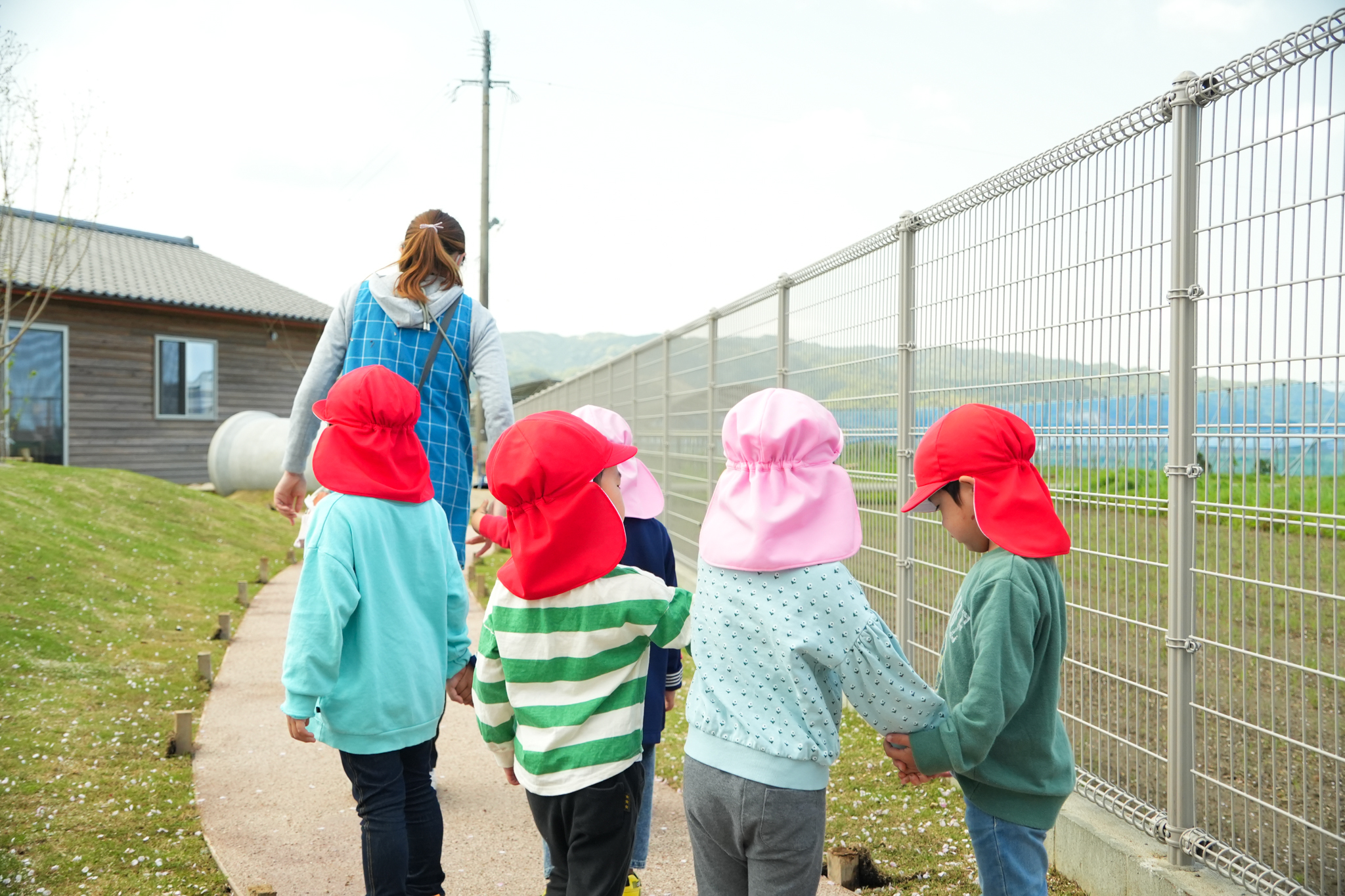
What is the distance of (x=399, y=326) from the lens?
342 centimetres

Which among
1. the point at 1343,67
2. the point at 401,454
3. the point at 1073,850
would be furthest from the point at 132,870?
the point at 1343,67

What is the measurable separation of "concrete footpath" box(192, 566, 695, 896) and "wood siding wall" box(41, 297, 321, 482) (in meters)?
14.6

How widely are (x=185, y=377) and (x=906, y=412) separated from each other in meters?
18.2

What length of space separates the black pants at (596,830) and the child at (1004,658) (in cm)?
68

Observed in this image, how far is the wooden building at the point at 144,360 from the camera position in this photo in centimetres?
1705

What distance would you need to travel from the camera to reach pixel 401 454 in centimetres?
281

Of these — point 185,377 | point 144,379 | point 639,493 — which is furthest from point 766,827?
point 185,377

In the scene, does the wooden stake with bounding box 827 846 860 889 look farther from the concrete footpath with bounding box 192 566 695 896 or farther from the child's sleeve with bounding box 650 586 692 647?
the child's sleeve with bounding box 650 586 692 647

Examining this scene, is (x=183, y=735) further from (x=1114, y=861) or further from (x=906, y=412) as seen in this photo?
(x=1114, y=861)

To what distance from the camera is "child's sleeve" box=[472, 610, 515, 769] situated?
2432 mm

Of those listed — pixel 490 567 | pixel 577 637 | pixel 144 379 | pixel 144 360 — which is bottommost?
pixel 490 567

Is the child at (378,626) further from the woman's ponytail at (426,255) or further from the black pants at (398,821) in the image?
the woman's ponytail at (426,255)

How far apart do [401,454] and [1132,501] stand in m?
2.31

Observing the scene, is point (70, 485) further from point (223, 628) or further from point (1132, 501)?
point (1132, 501)
